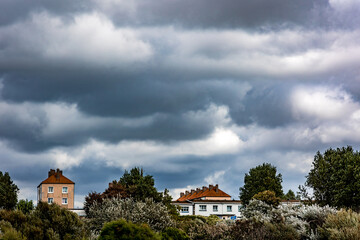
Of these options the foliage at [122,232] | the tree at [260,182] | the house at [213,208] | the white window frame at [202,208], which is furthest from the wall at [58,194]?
the foliage at [122,232]

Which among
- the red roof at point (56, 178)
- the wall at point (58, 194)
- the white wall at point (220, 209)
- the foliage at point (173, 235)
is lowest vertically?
the foliage at point (173, 235)

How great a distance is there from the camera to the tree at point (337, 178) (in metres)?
47.7

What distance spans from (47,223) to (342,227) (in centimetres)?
1353

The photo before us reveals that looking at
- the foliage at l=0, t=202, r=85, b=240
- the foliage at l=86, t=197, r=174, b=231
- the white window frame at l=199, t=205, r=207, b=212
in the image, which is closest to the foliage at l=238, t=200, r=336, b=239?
the foliage at l=86, t=197, r=174, b=231

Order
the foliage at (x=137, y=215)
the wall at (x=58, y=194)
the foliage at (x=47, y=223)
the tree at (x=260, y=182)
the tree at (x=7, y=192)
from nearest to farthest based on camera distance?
the foliage at (x=47, y=223)
the foliage at (x=137, y=215)
the tree at (x=7, y=192)
the tree at (x=260, y=182)
the wall at (x=58, y=194)

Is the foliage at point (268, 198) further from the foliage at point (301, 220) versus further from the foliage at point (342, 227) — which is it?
the foliage at point (342, 227)

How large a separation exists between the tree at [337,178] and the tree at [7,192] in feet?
142

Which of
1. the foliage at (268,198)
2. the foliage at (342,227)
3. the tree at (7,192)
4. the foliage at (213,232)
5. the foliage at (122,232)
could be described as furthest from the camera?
the tree at (7,192)

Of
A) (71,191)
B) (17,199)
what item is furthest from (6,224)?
(71,191)

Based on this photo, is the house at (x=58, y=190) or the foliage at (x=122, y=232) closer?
the foliage at (x=122, y=232)

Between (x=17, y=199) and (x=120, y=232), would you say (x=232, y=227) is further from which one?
(x=17, y=199)

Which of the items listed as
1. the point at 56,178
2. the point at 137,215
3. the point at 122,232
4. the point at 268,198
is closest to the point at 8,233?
the point at 122,232

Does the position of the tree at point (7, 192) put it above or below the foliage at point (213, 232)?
above

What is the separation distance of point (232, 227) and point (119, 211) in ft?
26.4
